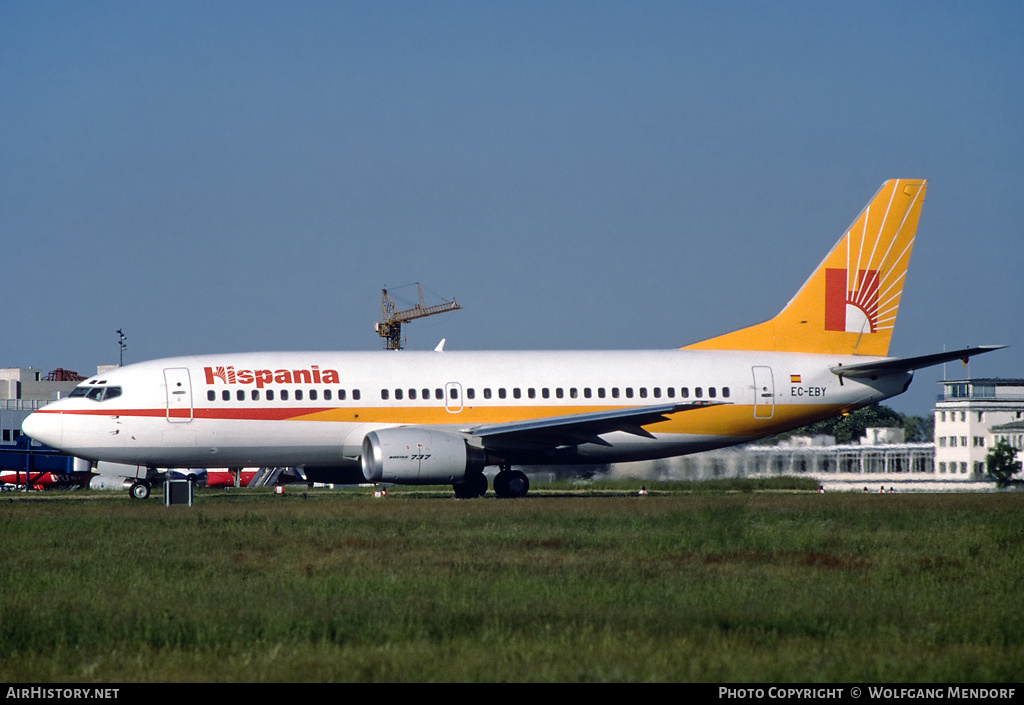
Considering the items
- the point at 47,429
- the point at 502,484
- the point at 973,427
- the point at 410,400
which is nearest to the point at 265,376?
the point at 410,400

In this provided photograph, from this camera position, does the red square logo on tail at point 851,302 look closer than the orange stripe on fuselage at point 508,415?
No

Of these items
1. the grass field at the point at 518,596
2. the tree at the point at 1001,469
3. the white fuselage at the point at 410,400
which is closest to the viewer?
the grass field at the point at 518,596

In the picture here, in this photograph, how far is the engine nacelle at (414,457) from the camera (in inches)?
1154

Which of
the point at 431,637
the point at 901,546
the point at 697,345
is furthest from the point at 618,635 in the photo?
the point at 697,345

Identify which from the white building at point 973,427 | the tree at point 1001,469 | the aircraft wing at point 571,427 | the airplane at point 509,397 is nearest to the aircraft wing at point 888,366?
the airplane at point 509,397

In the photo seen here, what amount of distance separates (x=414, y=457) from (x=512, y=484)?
3647mm

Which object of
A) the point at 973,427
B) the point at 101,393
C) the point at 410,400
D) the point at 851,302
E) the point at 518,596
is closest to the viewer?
the point at 518,596

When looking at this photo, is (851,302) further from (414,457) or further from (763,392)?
(414,457)

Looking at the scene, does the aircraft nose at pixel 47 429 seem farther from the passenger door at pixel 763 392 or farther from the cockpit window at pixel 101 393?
the passenger door at pixel 763 392

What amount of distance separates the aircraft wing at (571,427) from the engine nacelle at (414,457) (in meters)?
1.03

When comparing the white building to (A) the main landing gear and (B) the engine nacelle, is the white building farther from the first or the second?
(B) the engine nacelle

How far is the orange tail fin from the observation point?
34719mm

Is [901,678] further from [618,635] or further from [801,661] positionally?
[618,635]

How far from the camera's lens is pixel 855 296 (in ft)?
114
